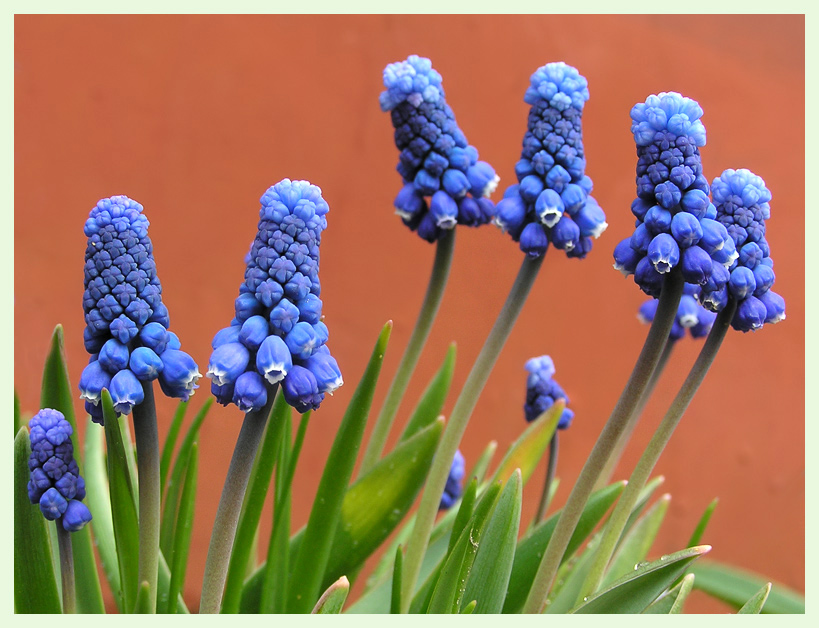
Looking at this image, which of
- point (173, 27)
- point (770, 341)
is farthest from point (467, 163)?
point (770, 341)

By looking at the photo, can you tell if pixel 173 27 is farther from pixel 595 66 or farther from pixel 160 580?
pixel 160 580

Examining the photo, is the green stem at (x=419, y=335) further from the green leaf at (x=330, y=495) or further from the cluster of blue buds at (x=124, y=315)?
the cluster of blue buds at (x=124, y=315)

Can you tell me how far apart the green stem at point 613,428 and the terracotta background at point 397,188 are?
854mm

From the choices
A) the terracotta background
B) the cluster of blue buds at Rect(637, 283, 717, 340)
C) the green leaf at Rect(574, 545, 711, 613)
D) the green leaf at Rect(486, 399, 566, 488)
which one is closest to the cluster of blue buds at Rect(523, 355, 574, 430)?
the green leaf at Rect(486, 399, 566, 488)

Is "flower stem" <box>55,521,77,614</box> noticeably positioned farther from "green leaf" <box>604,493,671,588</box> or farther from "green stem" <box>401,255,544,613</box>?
"green leaf" <box>604,493,671,588</box>

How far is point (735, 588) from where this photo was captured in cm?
95

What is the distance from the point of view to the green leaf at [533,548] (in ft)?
2.05

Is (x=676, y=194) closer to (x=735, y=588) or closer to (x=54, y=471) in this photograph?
(x=54, y=471)

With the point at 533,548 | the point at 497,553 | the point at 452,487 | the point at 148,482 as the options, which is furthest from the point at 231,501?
the point at 452,487

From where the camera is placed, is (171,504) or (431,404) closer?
(171,504)

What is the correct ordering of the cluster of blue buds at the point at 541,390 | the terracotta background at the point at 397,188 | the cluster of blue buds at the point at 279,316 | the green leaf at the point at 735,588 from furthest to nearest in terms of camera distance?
the terracotta background at the point at 397,188 < the green leaf at the point at 735,588 < the cluster of blue buds at the point at 541,390 < the cluster of blue buds at the point at 279,316

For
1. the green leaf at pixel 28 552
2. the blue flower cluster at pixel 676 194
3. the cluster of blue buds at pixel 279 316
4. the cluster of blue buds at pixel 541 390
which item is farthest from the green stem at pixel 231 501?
the cluster of blue buds at pixel 541 390

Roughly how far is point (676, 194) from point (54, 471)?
39 centimetres

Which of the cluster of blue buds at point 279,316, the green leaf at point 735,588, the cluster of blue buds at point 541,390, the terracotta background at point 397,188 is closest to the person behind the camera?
the cluster of blue buds at point 279,316
